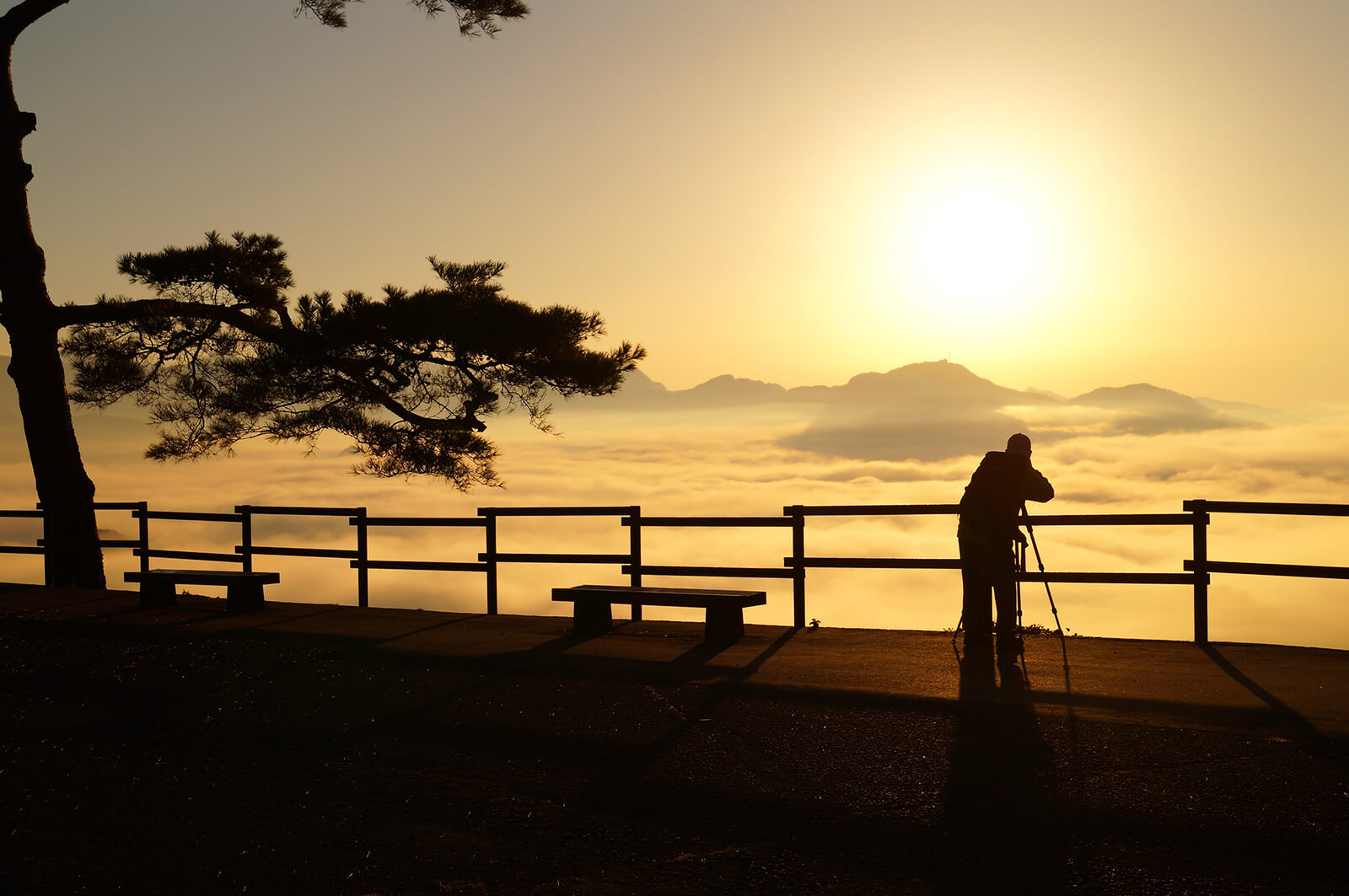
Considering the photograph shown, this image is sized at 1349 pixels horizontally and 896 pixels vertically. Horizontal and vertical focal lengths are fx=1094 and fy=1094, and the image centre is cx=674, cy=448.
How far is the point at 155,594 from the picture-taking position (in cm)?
1511

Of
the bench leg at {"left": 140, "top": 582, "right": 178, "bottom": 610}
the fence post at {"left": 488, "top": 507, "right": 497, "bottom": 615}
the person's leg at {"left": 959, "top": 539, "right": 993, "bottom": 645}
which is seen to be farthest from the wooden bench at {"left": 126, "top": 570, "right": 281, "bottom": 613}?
the person's leg at {"left": 959, "top": 539, "right": 993, "bottom": 645}

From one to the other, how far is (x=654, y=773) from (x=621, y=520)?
7.35 m

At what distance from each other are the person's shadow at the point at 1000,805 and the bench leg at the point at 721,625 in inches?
144

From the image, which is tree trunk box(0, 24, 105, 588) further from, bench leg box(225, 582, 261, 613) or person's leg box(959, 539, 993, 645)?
person's leg box(959, 539, 993, 645)

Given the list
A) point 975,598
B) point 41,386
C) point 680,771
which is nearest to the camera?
point 680,771

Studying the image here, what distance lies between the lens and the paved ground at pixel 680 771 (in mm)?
4871

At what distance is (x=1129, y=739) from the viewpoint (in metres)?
6.86

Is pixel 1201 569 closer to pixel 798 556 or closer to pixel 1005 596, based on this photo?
pixel 1005 596

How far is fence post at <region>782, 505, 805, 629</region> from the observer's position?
12375mm

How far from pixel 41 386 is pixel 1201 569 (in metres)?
17.5

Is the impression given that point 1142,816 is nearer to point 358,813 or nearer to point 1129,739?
point 1129,739

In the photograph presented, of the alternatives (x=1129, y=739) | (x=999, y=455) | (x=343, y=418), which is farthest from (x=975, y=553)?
(x=343, y=418)

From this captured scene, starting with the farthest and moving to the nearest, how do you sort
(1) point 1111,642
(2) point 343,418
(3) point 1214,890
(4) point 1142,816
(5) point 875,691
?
(2) point 343,418
(1) point 1111,642
(5) point 875,691
(4) point 1142,816
(3) point 1214,890

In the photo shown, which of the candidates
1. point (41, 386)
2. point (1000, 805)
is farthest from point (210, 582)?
point (1000, 805)
